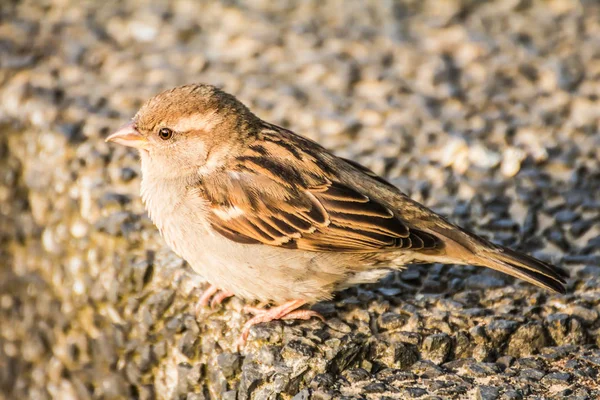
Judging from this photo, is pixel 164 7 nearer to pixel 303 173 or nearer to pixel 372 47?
pixel 372 47

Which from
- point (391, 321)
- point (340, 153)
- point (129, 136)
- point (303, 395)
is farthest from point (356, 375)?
point (340, 153)

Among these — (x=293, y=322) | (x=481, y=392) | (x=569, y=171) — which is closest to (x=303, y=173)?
(x=293, y=322)

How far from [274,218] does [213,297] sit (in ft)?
1.95

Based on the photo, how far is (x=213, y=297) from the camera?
392 centimetres

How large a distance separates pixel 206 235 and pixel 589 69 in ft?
9.64

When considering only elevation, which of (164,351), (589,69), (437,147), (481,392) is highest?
(589,69)

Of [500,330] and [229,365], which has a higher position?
[500,330]

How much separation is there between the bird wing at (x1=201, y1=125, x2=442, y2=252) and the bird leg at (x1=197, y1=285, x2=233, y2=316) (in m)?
0.40

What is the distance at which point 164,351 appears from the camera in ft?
12.7

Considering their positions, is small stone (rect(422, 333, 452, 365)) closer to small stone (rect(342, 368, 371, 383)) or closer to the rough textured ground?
the rough textured ground

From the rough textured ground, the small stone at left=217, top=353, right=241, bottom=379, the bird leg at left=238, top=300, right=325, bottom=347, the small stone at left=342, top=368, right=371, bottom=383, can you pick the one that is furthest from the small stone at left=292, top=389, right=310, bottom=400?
the bird leg at left=238, top=300, right=325, bottom=347

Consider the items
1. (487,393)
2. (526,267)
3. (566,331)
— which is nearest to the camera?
(487,393)

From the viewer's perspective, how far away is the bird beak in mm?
3834

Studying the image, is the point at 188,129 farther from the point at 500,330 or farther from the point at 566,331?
the point at 566,331
